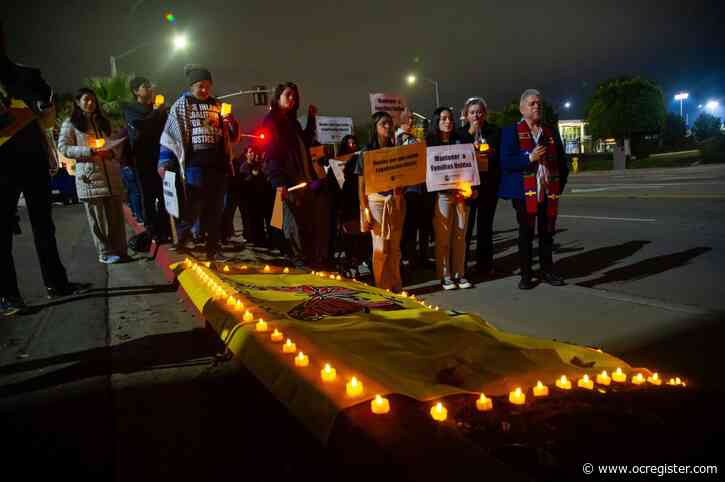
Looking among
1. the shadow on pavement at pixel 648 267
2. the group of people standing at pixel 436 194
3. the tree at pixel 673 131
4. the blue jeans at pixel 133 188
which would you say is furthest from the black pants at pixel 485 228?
the tree at pixel 673 131

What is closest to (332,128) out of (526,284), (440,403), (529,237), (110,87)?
(529,237)

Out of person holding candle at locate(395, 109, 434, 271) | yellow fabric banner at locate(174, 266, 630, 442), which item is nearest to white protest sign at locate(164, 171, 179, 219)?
yellow fabric banner at locate(174, 266, 630, 442)

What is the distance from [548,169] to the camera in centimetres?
580

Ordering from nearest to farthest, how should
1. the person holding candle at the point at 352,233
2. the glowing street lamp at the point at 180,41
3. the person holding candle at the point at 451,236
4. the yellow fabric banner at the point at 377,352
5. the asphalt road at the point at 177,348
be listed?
the yellow fabric banner at the point at 377,352
the asphalt road at the point at 177,348
the person holding candle at the point at 451,236
the person holding candle at the point at 352,233
the glowing street lamp at the point at 180,41

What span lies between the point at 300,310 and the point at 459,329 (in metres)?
1.08

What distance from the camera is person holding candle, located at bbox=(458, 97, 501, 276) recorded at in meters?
6.76

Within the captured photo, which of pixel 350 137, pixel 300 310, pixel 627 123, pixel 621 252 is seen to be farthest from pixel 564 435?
pixel 627 123

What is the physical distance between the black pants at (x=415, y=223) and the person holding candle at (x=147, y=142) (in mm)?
3764

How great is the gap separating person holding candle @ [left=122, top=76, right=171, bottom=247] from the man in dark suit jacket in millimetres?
2417

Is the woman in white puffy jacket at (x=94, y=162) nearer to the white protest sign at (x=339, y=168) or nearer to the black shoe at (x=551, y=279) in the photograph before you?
the white protest sign at (x=339, y=168)

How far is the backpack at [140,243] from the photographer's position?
7.88m

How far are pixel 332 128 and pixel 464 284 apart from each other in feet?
19.8

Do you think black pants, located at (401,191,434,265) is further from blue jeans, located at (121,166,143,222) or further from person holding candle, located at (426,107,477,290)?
blue jeans, located at (121,166,143,222)

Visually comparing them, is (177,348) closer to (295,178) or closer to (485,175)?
(295,178)
